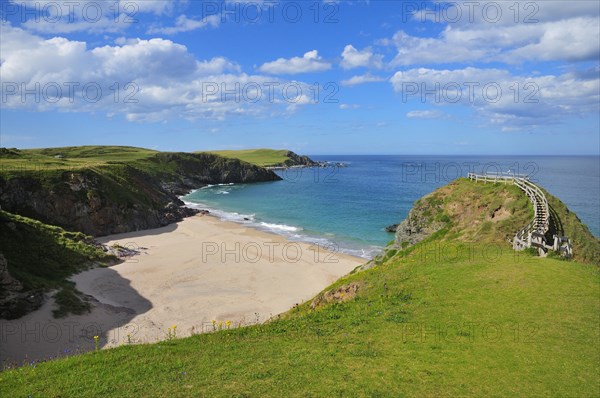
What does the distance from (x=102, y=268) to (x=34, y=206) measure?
74.1ft

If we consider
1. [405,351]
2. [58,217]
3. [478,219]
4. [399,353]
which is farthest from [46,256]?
[478,219]

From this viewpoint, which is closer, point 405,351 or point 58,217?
point 405,351

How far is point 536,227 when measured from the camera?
25453 millimetres

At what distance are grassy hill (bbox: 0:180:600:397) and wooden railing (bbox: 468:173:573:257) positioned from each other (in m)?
2.20

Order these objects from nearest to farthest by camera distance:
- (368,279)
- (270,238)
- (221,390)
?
1. (221,390)
2. (368,279)
3. (270,238)

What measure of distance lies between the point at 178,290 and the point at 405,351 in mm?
27109

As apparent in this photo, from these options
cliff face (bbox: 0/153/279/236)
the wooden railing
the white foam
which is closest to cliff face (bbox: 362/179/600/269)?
the wooden railing

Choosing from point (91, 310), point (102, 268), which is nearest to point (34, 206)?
point (102, 268)

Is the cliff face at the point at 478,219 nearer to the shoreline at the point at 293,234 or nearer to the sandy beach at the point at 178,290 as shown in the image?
the sandy beach at the point at 178,290

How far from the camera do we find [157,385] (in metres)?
11.5

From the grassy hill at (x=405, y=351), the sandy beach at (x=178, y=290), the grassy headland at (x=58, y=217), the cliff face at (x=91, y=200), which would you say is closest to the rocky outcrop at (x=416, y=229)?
the sandy beach at (x=178, y=290)

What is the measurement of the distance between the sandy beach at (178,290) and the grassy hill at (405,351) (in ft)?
38.6

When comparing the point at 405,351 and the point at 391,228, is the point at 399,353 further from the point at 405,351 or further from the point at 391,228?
the point at 391,228

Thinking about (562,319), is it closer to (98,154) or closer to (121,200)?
(121,200)
